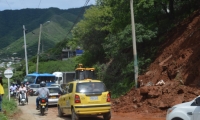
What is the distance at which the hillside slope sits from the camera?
17.0 metres

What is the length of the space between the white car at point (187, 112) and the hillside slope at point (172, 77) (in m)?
7.44

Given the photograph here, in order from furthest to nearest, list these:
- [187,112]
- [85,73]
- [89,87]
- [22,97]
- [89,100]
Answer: [85,73], [22,97], [89,87], [89,100], [187,112]

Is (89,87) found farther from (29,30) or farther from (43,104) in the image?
(29,30)

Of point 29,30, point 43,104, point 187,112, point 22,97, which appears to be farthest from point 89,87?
point 29,30

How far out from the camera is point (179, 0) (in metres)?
28.5

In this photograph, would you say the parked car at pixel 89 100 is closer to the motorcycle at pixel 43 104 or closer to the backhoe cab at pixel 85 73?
the motorcycle at pixel 43 104

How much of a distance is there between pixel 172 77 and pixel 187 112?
11231 mm

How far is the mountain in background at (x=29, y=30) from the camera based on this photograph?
8675 cm

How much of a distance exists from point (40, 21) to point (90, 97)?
358 feet

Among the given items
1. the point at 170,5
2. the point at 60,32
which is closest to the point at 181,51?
the point at 170,5

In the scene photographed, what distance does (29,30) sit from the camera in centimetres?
10412

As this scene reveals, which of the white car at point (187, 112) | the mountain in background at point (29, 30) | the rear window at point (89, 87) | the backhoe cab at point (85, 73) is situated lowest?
the white car at point (187, 112)

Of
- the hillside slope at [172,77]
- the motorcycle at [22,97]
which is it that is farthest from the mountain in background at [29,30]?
the hillside slope at [172,77]

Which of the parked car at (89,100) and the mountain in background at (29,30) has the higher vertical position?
the mountain in background at (29,30)
